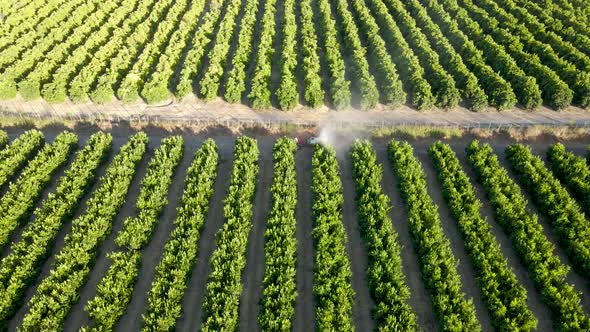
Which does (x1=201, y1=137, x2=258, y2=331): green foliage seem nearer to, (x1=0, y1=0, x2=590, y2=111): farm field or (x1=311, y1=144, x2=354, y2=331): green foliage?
(x1=311, y1=144, x2=354, y2=331): green foliage

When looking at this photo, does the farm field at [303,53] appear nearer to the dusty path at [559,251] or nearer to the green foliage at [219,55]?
the green foliage at [219,55]

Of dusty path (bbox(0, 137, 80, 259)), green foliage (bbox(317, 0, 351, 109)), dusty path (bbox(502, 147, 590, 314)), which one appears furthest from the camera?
green foliage (bbox(317, 0, 351, 109))

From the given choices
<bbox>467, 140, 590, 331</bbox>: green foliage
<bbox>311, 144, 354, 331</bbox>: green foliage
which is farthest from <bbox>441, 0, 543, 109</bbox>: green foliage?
<bbox>311, 144, 354, 331</bbox>: green foliage

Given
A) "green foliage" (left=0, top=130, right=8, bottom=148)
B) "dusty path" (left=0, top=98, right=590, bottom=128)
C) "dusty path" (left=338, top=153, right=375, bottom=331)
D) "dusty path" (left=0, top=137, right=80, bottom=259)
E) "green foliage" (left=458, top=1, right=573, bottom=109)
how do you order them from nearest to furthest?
"dusty path" (left=338, top=153, right=375, bottom=331)
"dusty path" (left=0, top=137, right=80, bottom=259)
"green foliage" (left=0, top=130, right=8, bottom=148)
"dusty path" (left=0, top=98, right=590, bottom=128)
"green foliage" (left=458, top=1, right=573, bottom=109)

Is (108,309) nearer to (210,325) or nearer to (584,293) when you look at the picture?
(210,325)

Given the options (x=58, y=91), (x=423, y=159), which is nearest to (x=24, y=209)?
(x=58, y=91)

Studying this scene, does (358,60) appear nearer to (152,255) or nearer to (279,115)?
(279,115)
